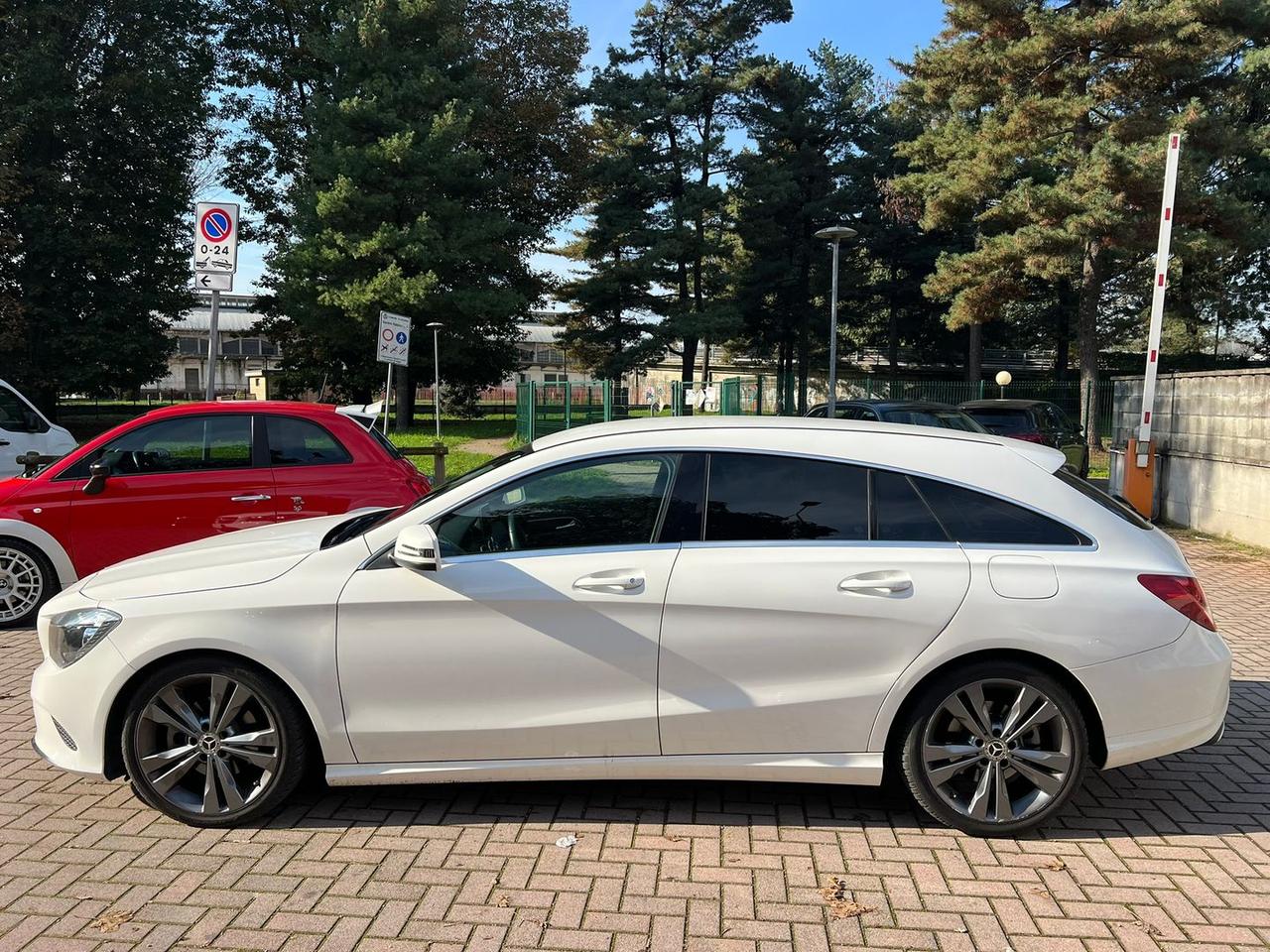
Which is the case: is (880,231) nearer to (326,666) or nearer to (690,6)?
(690,6)

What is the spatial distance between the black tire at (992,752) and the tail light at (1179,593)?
1.75 ft

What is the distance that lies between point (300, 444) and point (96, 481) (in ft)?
4.69

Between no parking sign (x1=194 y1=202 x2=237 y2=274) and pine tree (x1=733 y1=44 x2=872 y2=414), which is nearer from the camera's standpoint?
no parking sign (x1=194 y1=202 x2=237 y2=274)

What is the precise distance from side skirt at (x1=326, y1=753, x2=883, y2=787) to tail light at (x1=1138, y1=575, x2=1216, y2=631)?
126 cm

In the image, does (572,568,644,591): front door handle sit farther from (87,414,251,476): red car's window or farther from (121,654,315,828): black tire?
(87,414,251,476): red car's window

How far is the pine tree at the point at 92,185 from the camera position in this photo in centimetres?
2503

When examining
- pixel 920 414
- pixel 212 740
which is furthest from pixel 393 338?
pixel 212 740

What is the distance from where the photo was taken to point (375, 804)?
389 centimetres

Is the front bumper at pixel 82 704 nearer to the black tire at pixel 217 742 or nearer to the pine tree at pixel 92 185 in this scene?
the black tire at pixel 217 742

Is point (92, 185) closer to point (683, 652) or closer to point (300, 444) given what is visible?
point (300, 444)

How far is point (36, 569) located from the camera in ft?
→ 22.1

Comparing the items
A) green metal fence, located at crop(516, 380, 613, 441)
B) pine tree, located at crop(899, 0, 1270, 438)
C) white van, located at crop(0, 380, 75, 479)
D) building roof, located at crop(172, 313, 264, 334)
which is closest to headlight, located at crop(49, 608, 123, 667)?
white van, located at crop(0, 380, 75, 479)

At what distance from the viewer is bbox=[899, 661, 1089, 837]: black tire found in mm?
3494

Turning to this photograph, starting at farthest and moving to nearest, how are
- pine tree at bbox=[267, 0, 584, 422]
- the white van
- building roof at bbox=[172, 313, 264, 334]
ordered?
1. building roof at bbox=[172, 313, 264, 334]
2. pine tree at bbox=[267, 0, 584, 422]
3. the white van
